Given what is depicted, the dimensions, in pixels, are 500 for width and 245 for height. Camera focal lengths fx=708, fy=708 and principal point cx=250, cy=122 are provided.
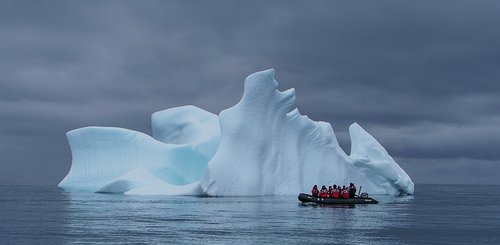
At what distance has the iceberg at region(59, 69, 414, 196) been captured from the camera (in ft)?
133

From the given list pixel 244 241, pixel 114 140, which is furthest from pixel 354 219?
pixel 114 140

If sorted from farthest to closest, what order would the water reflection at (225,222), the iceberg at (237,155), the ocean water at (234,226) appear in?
1. the iceberg at (237,155)
2. the water reflection at (225,222)
3. the ocean water at (234,226)

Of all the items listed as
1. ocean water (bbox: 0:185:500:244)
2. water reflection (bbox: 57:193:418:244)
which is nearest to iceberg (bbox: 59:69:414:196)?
water reflection (bbox: 57:193:418:244)

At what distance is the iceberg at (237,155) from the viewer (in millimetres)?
40531

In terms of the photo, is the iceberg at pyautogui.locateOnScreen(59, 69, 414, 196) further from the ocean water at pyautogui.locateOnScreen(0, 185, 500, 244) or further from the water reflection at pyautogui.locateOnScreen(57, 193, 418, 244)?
the ocean water at pyautogui.locateOnScreen(0, 185, 500, 244)

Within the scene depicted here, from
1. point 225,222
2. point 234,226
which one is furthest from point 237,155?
point 234,226

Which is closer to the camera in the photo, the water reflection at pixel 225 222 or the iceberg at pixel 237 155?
the water reflection at pixel 225 222

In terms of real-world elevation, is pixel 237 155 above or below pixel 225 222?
above

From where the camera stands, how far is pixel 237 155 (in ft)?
131

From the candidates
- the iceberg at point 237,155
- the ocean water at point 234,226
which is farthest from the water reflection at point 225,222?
the iceberg at point 237,155

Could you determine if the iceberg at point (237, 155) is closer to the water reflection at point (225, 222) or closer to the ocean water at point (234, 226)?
the water reflection at point (225, 222)

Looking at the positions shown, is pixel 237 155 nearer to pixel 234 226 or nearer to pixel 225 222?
pixel 225 222

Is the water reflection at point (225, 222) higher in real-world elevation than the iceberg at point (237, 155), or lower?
lower

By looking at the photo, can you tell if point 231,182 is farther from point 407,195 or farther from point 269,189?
point 407,195
